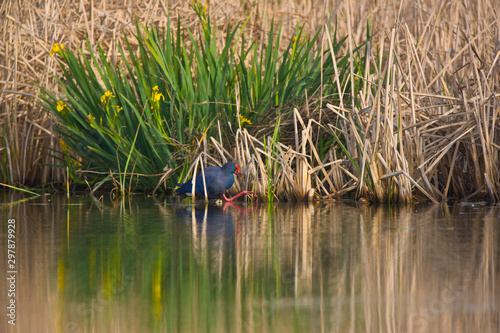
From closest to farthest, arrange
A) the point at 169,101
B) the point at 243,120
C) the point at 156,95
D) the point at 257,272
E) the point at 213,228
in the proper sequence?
1. the point at 257,272
2. the point at 213,228
3. the point at 156,95
4. the point at 243,120
5. the point at 169,101

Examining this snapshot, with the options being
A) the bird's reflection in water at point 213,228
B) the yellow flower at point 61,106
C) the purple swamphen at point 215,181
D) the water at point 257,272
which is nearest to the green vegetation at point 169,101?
the yellow flower at point 61,106

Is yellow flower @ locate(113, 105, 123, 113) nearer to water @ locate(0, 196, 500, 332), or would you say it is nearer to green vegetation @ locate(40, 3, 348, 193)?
green vegetation @ locate(40, 3, 348, 193)

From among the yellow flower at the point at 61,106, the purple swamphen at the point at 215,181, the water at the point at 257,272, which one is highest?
the yellow flower at the point at 61,106

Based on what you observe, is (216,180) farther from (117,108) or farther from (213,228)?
(117,108)

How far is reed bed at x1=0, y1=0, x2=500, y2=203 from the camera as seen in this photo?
5277 mm

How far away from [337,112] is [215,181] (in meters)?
1.10

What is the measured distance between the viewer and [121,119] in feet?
20.8

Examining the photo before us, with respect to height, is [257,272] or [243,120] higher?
[243,120]

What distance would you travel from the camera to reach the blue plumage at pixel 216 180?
5.37 metres

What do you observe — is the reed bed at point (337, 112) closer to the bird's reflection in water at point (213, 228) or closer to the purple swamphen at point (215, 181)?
the purple swamphen at point (215, 181)

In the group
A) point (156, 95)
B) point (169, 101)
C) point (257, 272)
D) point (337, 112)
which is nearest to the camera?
point (257, 272)

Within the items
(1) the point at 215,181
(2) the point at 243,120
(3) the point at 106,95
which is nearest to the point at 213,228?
(1) the point at 215,181

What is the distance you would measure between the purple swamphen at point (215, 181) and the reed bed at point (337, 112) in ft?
0.76

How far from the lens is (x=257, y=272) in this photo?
2.98 meters
